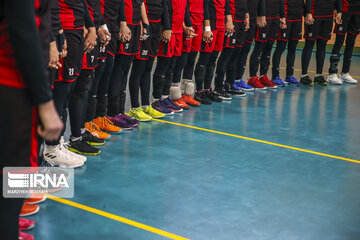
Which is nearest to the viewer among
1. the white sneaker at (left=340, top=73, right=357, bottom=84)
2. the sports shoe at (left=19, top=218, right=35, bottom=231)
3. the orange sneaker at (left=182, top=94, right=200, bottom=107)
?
the sports shoe at (left=19, top=218, right=35, bottom=231)

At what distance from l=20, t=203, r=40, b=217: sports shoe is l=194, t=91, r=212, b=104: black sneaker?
3565 mm

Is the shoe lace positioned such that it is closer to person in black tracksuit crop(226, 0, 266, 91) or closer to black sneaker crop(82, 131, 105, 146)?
black sneaker crop(82, 131, 105, 146)

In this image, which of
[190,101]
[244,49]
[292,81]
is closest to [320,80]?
[292,81]

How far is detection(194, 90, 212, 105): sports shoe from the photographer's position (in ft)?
20.0

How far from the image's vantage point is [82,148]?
3875 millimetres

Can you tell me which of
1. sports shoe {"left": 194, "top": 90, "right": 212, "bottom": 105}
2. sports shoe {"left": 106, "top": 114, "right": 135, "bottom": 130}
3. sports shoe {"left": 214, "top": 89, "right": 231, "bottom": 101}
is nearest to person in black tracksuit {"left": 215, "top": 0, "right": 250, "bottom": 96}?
sports shoe {"left": 214, "top": 89, "right": 231, "bottom": 101}

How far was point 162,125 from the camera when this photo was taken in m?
5.00

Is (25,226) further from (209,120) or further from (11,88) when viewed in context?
(209,120)

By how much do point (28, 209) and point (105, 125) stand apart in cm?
187

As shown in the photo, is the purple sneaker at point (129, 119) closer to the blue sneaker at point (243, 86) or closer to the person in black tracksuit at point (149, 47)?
the person in black tracksuit at point (149, 47)

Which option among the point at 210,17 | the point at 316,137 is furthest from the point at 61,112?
the point at 210,17

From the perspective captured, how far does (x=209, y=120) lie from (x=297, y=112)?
4.21 ft

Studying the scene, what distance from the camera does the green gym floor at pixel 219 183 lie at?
2.68 m

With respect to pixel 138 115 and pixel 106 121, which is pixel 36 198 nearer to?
pixel 106 121
